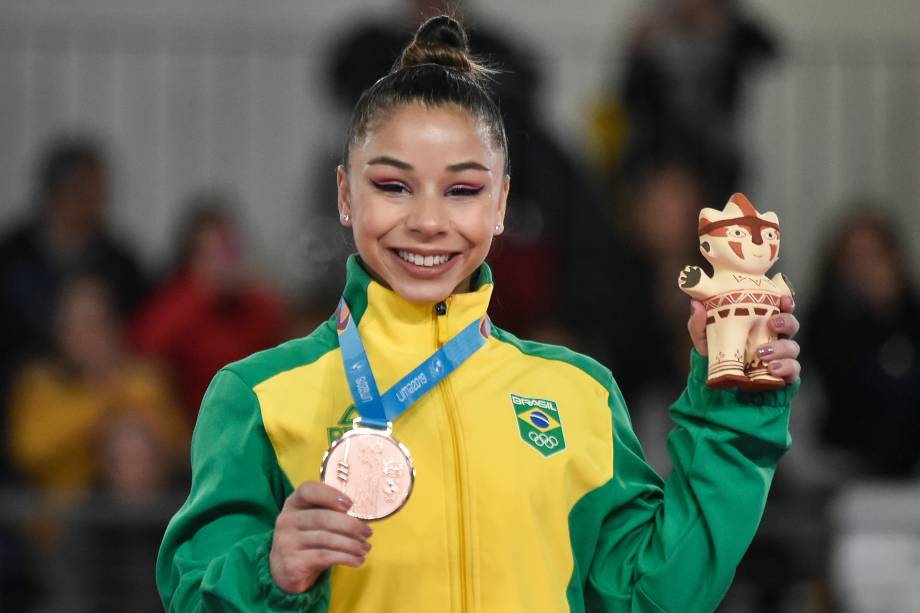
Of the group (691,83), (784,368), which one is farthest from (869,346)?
(784,368)

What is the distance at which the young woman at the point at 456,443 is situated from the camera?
2615 mm

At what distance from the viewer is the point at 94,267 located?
723cm

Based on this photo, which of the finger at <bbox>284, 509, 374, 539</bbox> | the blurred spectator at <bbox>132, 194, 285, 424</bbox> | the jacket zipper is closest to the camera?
the finger at <bbox>284, 509, 374, 539</bbox>

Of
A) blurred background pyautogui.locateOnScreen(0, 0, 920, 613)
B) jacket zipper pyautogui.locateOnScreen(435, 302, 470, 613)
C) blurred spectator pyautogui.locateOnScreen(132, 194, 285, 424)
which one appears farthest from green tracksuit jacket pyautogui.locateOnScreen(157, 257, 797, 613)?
blurred spectator pyautogui.locateOnScreen(132, 194, 285, 424)

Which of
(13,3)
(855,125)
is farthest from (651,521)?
(13,3)

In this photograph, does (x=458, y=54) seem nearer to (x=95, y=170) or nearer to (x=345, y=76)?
(x=345, y=76)

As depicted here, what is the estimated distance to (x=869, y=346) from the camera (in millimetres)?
6832

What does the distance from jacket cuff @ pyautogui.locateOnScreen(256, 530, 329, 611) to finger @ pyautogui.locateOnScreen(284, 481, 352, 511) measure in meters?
0.13

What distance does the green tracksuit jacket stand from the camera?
261cm

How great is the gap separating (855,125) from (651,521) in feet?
18.1

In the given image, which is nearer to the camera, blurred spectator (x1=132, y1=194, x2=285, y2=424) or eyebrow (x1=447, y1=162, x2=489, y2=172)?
eyebrow (x1=447, y1=162, x2=489, y2=172)

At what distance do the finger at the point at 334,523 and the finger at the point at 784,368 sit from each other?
0.70 m

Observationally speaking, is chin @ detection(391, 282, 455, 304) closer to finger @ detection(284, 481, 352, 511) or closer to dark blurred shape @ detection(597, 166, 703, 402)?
finger @ detection(284, 481, 352, 511)

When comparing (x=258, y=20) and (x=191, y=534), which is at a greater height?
(x=258, y=20)
